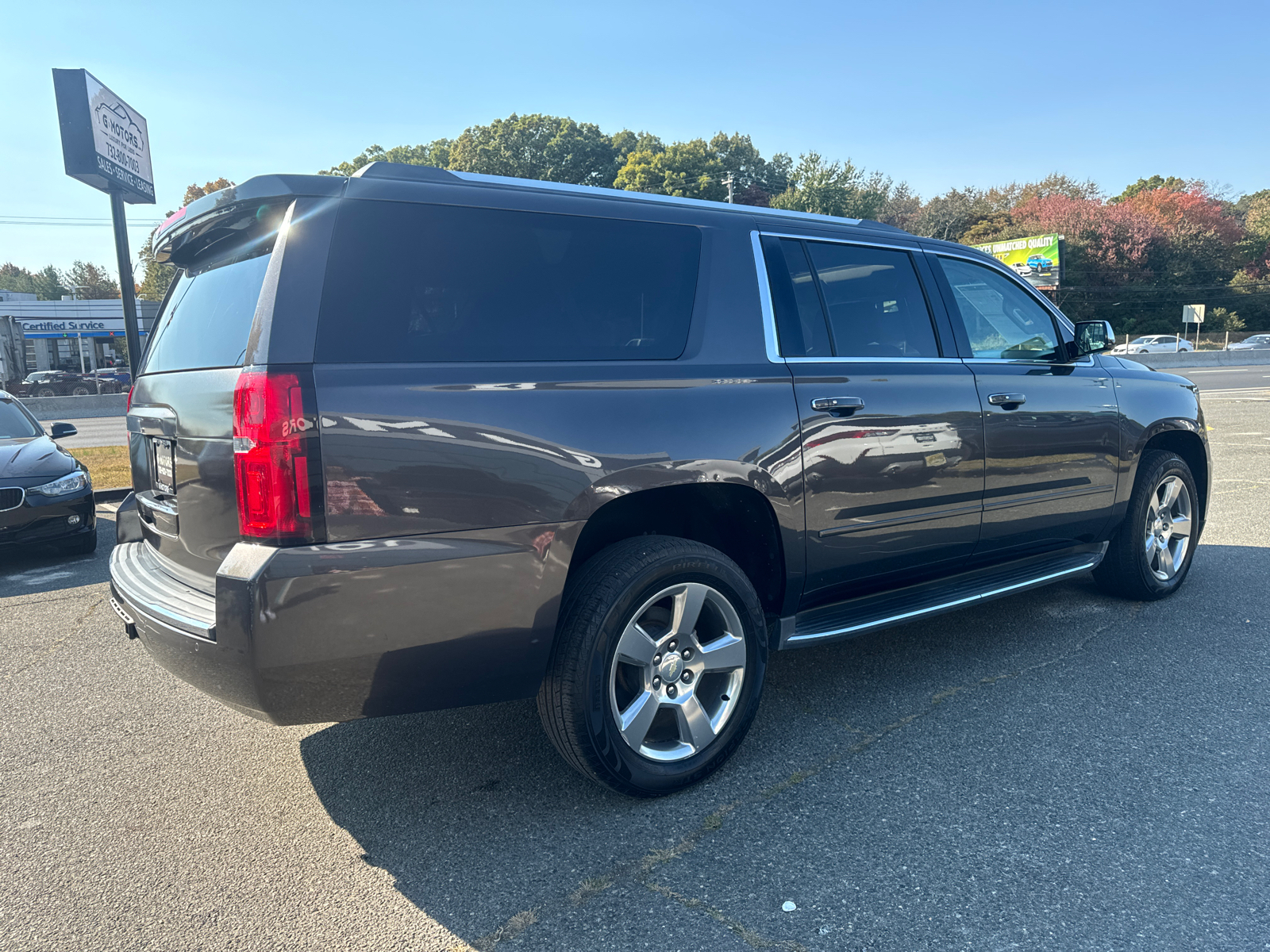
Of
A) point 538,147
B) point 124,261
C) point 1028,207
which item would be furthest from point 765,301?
point 538,147

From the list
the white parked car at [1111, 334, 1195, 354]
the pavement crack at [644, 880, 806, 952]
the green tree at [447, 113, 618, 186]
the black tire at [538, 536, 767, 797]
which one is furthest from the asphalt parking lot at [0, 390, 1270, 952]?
the green tree at [447, 113, 618, 186]

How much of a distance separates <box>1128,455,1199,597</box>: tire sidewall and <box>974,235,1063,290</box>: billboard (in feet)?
156

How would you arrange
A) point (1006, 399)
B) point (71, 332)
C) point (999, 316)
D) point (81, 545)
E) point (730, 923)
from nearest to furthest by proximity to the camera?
point (730, 923), point (1006, 399), point (999, 316), point (81, 545), point (71, 332)

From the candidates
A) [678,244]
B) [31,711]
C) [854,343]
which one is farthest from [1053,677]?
[31,711]

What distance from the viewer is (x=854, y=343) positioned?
338 centimetres

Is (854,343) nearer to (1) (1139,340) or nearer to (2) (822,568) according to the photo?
(2) (822,568)

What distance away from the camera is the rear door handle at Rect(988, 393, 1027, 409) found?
3.71 meters

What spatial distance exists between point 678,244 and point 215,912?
2.45 meters

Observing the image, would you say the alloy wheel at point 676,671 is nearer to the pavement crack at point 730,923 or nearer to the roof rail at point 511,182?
the pavement crack at point 730,923

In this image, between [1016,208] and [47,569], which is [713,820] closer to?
[47,569]

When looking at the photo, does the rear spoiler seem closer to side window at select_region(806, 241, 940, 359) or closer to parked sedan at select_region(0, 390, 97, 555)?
side window at select_region(806, 241, 940, 359)

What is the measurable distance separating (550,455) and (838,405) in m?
1.21

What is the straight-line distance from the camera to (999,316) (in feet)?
13.4

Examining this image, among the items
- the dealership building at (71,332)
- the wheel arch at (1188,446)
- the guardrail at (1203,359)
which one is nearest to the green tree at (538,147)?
the dealership building at (71,332)
